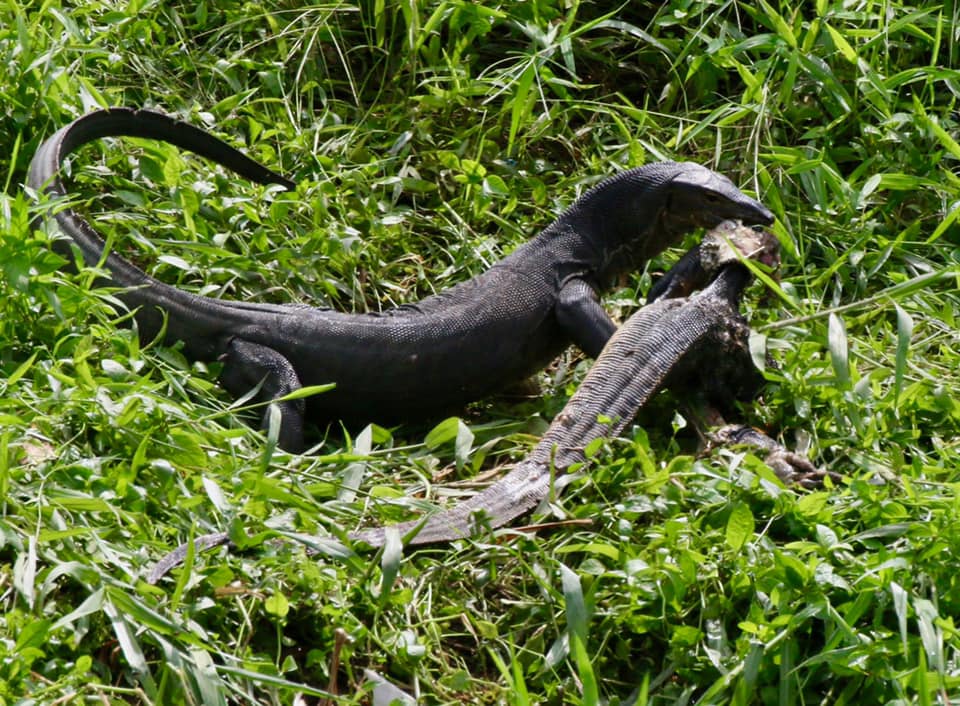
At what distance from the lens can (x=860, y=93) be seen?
265 inches

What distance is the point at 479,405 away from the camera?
5.73 meters

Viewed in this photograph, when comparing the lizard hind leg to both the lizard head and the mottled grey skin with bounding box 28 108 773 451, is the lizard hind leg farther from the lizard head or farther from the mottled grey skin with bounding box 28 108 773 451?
the lizard head

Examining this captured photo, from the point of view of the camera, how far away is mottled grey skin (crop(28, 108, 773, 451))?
17.3 ft

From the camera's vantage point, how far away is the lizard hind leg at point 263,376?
5.20 metres

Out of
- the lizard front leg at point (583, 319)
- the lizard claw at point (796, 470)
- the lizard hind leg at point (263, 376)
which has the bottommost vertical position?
the lizard claw at point (796, 470)

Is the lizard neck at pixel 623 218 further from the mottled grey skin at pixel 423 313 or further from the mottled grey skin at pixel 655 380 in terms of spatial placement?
the mottled grey skin at pixel 655 380

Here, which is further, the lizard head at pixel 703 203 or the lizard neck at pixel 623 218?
the lizard neck at pixel 623 218

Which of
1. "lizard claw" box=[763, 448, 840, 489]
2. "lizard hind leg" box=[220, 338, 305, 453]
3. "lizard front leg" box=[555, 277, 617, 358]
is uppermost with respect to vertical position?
"lizard hind leg" box=[220, 338, 305, 453]

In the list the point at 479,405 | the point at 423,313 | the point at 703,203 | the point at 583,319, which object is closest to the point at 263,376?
the point at 423,313

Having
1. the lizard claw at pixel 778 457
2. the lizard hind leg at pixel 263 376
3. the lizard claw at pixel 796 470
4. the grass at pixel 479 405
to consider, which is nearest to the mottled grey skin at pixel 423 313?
the lizard hind leg at pixel 263 376

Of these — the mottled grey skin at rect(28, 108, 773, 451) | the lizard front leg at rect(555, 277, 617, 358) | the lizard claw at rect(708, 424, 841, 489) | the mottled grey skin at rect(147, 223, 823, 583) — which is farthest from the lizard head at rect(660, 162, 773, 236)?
the lizard claw at rect(708, 424, 841, 489)

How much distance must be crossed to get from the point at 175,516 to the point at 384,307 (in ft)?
6.52

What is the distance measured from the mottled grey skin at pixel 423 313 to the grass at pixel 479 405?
0.15m

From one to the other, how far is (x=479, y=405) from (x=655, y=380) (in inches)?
30.1
